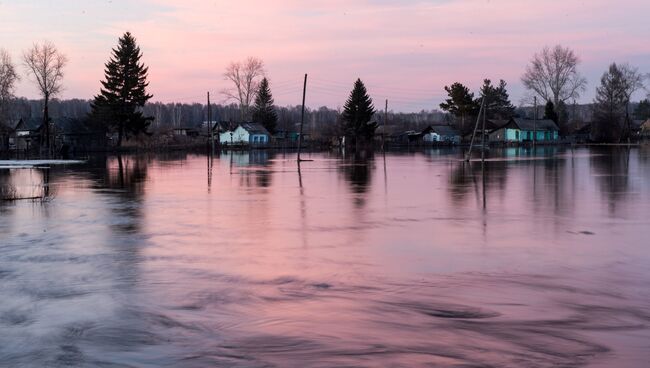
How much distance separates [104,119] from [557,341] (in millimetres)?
75395

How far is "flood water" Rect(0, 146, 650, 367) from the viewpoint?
235 inches

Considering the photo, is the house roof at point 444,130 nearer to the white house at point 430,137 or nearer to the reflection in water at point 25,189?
the white house at point 430,137

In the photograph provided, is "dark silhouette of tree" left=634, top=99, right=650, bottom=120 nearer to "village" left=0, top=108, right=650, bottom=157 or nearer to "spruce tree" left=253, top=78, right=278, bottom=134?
"village" left=0, top=108, right=650, bottom=157

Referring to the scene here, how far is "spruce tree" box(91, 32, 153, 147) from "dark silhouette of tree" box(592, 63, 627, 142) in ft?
260

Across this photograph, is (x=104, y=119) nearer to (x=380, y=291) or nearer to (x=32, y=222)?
(x=32, y=222)

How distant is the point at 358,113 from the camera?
94000mm

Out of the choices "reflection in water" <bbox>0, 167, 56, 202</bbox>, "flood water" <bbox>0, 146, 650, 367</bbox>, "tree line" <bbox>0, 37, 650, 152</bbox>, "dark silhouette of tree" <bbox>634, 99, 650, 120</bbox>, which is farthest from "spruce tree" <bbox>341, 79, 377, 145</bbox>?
"dark silhouette of tree" <bbox>634, 99, 650, 120</bbox>

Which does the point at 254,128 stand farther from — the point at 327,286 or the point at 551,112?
the point at 327,286

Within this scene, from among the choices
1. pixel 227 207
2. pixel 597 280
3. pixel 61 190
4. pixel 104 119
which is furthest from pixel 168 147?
pixel 597 280

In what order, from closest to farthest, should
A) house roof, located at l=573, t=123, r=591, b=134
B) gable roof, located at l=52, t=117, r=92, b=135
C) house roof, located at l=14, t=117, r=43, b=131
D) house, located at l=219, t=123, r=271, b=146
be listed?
gable roof, located at l=52, t=117, r=92, b=135 → house roof, located at l=14, t=117, r=43, b=131 → house, located at l=219, t=123, r=271, b=146 → house roof, located at l=573, t=123, r=591, b=134

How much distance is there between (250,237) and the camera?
1241cm

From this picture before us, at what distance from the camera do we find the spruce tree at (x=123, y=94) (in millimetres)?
76000

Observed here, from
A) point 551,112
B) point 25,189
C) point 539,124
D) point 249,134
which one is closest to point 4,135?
point 249,134

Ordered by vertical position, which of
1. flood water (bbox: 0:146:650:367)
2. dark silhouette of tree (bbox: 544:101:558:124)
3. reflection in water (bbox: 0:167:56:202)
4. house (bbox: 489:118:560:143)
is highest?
dark silhouette of tree (bbox: 544:101:558:124)
